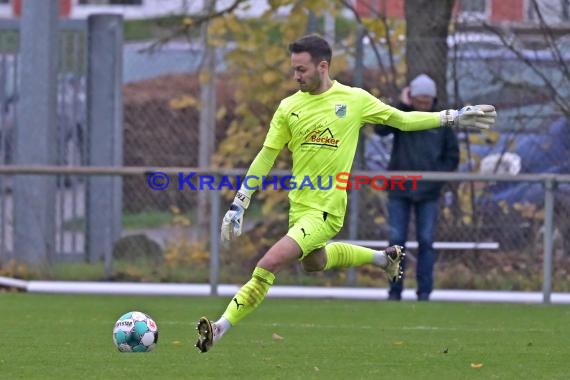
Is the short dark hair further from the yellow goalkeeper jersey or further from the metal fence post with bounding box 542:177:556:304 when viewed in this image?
the metal fence post with bounding box 542:177:556:304

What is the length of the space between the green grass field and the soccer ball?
0.07 m

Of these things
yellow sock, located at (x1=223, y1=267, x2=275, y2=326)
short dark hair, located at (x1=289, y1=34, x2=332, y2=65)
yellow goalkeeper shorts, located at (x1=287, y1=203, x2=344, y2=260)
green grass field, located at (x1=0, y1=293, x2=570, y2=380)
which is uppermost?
short dark hair, located at (x1=289, y1=34, x2=332, y2=65)

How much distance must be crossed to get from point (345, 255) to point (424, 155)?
13.9ft

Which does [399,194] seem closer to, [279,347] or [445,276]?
[445,276]

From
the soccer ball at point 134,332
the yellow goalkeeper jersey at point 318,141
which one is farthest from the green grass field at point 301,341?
the yellow goalkeeper jersey at point 318,141

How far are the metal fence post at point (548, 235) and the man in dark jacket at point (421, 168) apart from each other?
93 centimetres

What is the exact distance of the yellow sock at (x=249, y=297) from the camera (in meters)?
8.04

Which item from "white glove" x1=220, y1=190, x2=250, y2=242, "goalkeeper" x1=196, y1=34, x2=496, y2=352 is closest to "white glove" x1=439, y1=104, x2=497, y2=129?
"goalkeeper" x1=196, y1=34, x2=496, y2=352

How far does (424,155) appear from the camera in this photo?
516 inches

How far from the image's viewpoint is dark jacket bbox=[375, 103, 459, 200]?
12812mm

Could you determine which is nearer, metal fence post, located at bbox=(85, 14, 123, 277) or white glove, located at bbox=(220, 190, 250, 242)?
white glove, located at bbox=(220, 190, 250, 242)

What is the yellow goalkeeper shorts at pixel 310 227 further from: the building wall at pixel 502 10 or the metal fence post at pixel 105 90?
the metal fence post at pixel 105 90

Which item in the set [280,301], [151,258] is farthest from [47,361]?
[151,258]

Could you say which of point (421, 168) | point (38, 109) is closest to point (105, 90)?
point (38, 109)
